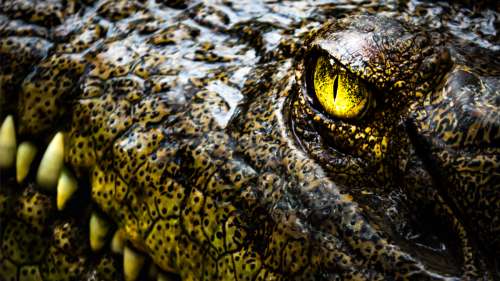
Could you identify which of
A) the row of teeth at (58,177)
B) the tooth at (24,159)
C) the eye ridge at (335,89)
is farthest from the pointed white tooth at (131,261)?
the eye ridge at (335,89)

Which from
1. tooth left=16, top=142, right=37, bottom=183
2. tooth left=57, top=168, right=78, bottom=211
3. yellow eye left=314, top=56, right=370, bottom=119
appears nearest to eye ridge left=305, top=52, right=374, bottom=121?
yellow eye left=314, top=56, right=370, bottom=119

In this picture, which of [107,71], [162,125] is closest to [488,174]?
[162,125]

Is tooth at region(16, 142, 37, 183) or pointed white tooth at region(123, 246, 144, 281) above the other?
tooth at region(16, 142, 37, 183)

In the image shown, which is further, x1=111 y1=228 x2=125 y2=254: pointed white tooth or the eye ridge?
x1=111 y1=228 x2=125 y2=254: pointed white tooth

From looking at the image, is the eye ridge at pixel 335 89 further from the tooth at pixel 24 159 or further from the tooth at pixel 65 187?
the tooth at pixel 24 159

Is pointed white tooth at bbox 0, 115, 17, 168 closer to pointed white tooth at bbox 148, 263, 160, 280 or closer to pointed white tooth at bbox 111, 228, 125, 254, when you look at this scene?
pointed white tooth at bbox 111, 228, 125, 254

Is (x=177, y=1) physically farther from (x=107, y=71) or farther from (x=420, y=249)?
(x=420, y=249)

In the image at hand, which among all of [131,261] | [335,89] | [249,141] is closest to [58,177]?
[131,261]
